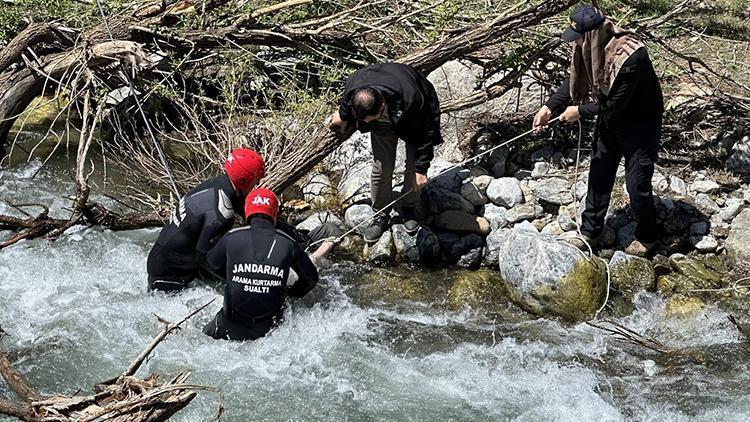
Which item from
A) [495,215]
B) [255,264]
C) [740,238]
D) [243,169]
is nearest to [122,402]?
[255,264]

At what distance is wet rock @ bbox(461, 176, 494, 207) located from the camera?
7.28 metres

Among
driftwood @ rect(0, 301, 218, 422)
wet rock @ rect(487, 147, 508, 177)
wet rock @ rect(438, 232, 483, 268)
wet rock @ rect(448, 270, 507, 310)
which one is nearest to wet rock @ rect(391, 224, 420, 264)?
wet rock @ rect(438, 232, 483, 268)

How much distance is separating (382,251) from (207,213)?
5.42 ft

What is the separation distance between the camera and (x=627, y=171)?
6230 mm

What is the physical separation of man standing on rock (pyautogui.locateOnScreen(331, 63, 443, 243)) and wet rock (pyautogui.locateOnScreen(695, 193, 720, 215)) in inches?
89.1

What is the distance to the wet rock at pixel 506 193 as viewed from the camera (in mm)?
7250

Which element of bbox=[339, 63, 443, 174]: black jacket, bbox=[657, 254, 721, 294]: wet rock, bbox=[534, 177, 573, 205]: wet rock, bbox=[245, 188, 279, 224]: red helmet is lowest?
bbox=[657, 254, 721, 294]: wet rock

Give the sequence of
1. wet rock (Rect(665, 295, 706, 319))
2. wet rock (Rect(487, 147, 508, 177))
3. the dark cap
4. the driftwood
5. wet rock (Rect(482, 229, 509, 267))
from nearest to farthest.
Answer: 1. the driftwood
2. the dark cap
3. wet rock (Rect(665, 295, 706, 319))
4. wet rock (Rect(482, 229, 509, 267))
5. wet rock (Rect(487, 147, 508, 177))

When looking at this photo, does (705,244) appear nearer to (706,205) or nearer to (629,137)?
(706,205)

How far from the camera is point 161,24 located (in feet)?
24.7

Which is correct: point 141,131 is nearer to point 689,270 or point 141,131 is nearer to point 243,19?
point 243,19

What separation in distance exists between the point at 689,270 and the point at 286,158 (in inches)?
Result: 128

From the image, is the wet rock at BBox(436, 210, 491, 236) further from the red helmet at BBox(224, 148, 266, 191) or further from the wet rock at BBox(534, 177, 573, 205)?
the red helmet at BBox(224, 148, 266, 191)

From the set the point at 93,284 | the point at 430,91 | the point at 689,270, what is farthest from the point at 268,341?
the point at 689,270
